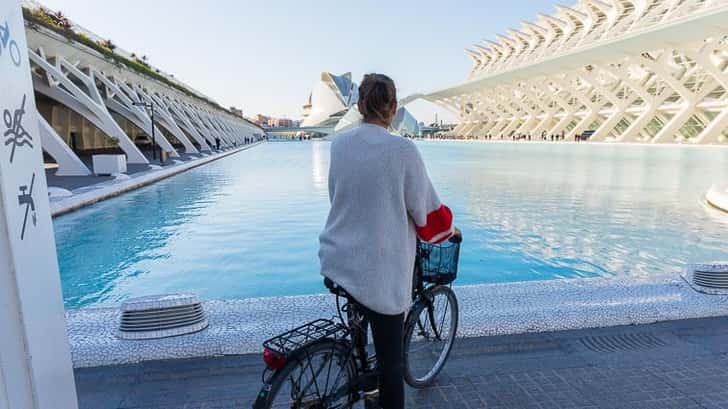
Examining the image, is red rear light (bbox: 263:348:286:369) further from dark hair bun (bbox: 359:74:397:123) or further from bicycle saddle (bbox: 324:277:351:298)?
dark hair bun (bbox: 359:74:397:123)

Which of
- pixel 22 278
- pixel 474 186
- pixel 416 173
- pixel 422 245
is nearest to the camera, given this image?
pixel 22 278

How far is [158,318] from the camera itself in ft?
10.4

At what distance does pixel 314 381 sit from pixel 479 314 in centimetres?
197

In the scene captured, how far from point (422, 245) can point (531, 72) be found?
55.1 meters

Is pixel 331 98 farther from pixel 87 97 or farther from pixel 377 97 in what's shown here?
pixel 377 97

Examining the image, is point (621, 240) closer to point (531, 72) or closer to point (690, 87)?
point (690, 87)

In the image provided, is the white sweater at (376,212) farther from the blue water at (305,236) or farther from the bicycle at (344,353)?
the blue water at (305,236)

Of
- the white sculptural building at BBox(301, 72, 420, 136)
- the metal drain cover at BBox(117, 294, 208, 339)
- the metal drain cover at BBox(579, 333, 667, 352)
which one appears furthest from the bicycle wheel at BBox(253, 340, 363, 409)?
the white sculptural building at BBox(301, 72, 420, 136)

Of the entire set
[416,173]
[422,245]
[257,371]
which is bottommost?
[257,371]

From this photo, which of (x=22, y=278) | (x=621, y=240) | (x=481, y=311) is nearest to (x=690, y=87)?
(x=621, y=240)

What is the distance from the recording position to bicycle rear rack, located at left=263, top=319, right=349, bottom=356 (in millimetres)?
1750

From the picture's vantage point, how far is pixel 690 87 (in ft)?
141

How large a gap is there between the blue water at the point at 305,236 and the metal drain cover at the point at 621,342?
10.2ft

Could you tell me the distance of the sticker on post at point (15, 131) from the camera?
4.21 ft
